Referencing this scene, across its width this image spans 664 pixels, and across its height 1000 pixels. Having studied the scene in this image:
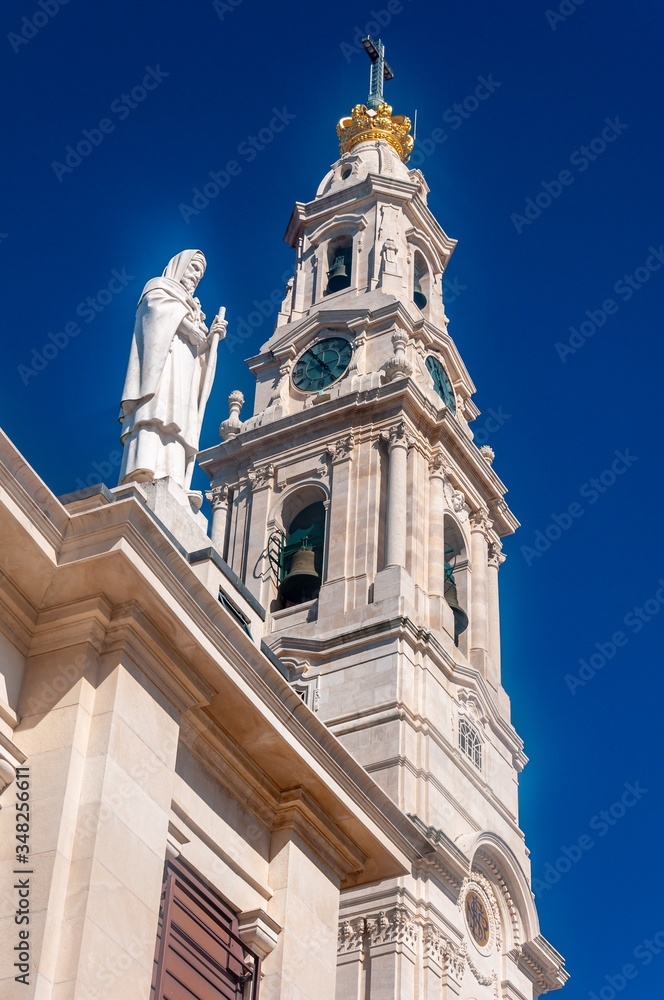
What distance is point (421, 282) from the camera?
58938mm

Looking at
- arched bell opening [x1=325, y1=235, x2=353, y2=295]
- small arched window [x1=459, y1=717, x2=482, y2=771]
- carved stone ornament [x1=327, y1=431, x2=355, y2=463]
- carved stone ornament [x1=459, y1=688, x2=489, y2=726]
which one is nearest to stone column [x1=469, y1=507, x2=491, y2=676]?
carved stone ornament [x1=459, y1=688, x2=489, y2=726]

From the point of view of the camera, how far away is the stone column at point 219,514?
4912cm

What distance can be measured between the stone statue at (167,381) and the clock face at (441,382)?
32348 millimetres

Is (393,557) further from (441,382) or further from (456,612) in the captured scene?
(441,382)

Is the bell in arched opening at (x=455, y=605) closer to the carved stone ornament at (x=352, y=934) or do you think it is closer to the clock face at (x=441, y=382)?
the clock face at (x=441, y=382)

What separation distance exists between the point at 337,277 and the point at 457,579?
1368 cm

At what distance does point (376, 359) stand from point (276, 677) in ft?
115

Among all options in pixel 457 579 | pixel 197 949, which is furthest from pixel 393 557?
pixel 197 949

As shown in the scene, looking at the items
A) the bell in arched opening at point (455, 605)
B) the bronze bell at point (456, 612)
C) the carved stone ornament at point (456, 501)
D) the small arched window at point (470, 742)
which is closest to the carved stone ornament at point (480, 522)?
the carved stone ornament at point (456, 501)

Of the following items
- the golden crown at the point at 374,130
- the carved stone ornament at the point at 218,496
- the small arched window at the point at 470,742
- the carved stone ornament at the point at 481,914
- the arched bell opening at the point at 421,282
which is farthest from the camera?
the golden crown at the point at 374,130

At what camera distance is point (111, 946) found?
13273 millimetres

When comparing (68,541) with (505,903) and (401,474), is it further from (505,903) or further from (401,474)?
(401,474)

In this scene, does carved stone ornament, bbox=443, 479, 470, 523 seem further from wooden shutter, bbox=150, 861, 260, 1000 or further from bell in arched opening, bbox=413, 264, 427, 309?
wooden shutter, bbox=150, 861, 260, 1000

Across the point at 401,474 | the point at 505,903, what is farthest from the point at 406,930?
the point at 401,474
